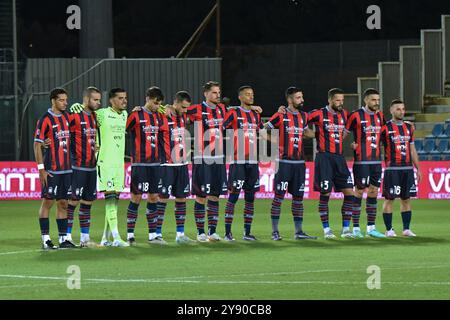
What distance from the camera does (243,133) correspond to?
18.6 meters

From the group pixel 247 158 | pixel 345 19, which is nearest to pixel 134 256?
pixel 247 158

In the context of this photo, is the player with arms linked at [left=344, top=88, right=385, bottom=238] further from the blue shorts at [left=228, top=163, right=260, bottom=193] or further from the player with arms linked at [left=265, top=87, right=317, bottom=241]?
the blue shorts at [left=228, top=163, right=260, bottom=193]

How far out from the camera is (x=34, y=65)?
36812 mm

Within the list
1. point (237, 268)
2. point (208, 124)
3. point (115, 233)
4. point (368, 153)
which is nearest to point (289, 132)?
point (208, 124)

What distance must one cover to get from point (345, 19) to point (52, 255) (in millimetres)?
34180

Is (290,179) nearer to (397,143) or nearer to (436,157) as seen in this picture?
(397,143)

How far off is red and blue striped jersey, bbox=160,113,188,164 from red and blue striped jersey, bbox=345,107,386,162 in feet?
8.42

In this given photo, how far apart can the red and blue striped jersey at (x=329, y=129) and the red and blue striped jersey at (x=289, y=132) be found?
0.26m

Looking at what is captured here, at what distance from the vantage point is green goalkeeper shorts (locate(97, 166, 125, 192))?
688 inches

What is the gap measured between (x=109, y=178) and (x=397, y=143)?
455cm

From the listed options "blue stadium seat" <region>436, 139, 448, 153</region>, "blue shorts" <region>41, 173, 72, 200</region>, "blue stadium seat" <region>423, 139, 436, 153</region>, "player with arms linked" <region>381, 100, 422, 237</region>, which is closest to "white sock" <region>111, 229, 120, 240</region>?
"blue shorts" <region>41, 173, 72, 200</region>

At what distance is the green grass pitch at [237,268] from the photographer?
12.7m

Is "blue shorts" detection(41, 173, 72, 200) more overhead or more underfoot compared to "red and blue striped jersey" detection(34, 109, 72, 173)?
more underfoot

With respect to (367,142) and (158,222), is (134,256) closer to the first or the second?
(158,222)
